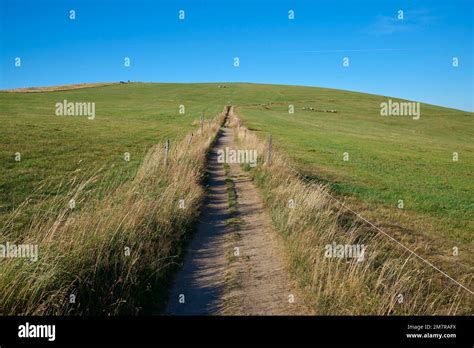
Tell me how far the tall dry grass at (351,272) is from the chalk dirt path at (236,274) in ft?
1.10

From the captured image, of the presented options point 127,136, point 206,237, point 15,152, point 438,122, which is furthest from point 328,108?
point 206,237

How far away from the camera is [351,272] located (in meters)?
6.42

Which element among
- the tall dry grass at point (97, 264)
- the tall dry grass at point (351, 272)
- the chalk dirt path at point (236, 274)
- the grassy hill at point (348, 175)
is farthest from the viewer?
the grassy hill at point (348, 175)

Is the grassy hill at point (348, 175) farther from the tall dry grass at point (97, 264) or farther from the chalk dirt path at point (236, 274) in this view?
the chalk dirt path at point (236, 274)

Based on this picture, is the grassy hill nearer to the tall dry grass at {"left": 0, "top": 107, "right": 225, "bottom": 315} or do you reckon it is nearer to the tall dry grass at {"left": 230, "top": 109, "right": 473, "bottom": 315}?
the tall dry grass at {"left": 0, "top": 107, "right": 225, "bottom": 315}

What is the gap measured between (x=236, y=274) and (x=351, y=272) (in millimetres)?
2240

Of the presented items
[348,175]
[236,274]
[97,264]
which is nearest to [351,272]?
[236,274]

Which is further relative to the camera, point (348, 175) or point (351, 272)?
point (348, 175)

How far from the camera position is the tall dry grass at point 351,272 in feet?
19.8

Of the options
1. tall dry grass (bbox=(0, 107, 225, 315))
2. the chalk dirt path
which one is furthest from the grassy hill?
the chalk dirt path

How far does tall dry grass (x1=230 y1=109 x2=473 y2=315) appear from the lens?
19.8 feet

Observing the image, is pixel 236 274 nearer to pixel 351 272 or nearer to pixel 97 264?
pixel 351 272

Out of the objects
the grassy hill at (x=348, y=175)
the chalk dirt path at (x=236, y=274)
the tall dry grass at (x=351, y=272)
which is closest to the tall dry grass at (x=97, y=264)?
the chalk dirt path at (x=236, y=274)

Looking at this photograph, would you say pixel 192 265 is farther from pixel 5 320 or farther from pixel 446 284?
pixel 446 284
